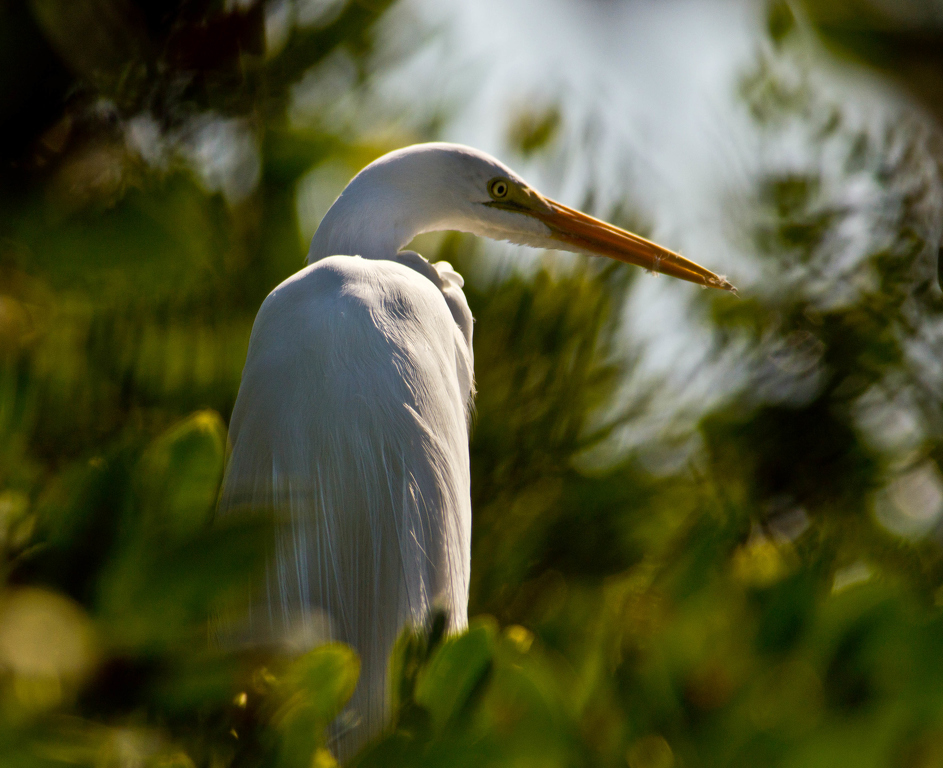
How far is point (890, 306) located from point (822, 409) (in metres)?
0.18

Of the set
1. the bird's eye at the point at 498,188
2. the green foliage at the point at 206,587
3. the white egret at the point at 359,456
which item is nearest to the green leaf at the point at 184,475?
the green foliage at the point at 206,587

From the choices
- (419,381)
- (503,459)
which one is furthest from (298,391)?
(503,459)

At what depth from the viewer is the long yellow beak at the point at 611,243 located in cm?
124

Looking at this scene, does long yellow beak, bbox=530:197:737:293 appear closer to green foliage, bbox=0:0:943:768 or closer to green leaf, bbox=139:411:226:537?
green foliage, bbox=0:0:943:768

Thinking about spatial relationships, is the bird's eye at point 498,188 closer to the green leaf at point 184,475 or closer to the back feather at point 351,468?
the back feather at point 351,468

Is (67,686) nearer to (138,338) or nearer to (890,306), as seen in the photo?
(138,338)

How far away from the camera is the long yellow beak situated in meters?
1.24

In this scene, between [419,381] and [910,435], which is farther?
[910,435]

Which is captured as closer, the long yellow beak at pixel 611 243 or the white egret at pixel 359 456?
the white egret at pixel 359 456

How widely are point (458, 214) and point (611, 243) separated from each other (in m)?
0.24

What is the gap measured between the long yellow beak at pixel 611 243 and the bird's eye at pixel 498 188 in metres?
0.06

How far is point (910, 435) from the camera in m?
1.01

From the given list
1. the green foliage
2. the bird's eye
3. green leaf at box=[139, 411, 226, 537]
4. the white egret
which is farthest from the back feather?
green leaf at box=[139, 411, 226, 537]

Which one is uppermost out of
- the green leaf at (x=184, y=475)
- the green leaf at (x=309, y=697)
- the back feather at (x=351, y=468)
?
the green leaf at (x=184, y=475)
